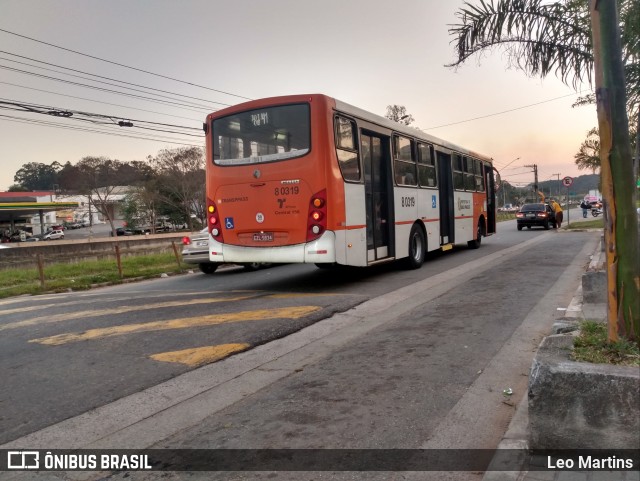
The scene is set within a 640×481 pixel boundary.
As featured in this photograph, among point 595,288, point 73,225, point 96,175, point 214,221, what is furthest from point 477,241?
point 73,225

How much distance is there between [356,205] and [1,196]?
200 ft

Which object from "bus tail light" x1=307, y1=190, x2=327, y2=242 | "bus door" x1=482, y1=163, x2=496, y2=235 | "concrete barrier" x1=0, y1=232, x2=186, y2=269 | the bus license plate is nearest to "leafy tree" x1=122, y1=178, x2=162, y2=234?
"concrete barrier" x1=0, y1=232, x2=186, y2=269

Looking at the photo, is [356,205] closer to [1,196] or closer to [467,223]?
[467,223]

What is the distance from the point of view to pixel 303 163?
855cm

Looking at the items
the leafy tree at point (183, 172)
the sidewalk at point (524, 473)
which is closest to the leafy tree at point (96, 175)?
the leafy tree at point (183, 172)

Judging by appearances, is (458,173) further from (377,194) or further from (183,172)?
(183,172)

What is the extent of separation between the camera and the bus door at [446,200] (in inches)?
543

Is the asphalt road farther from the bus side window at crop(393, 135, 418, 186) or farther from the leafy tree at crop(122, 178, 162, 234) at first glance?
the leafy tree at crop(122, 178, 162, 234)

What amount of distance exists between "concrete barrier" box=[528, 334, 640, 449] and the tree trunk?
19.3 inches

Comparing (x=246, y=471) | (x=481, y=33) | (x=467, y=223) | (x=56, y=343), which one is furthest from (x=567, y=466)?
(x=467, y=223)

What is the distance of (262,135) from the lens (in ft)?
29.6

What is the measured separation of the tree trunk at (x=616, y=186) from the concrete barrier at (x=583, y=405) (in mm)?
490

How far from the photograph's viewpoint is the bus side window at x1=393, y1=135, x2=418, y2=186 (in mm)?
10844

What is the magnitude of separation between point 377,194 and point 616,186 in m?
7.34
